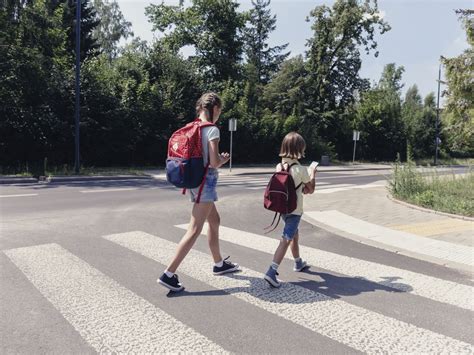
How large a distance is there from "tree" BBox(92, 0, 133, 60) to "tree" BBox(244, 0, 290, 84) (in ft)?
51.1

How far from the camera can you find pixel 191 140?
4266 millimetres

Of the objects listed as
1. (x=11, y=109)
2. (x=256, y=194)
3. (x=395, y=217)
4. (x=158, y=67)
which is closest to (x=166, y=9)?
(x=158, y=67)

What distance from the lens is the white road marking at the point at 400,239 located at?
6164 millimetres

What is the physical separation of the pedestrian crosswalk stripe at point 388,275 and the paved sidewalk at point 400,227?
86cm

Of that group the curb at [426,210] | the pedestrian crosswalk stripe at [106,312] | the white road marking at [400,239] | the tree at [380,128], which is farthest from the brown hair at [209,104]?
the tree at [380,128]

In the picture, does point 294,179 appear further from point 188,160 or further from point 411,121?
point 411,121

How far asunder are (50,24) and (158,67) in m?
7.82

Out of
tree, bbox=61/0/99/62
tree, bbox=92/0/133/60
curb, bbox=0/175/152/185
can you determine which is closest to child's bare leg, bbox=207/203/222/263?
curb, bbox=0/175/152/185

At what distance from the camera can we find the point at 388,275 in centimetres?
516

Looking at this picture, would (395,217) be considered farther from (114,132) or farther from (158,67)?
(158,67)

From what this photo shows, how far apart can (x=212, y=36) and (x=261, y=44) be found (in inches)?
683

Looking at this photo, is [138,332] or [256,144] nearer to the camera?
[138,332]

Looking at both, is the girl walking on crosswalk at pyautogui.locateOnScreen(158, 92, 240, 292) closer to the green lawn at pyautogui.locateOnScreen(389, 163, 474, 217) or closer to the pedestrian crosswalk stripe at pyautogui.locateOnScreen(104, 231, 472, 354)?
the pedestrian crosswalk stripe at pyautogui.locateOnScreen(104, 231, 472, 354)

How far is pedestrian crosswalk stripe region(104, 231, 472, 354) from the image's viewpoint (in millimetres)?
3356
